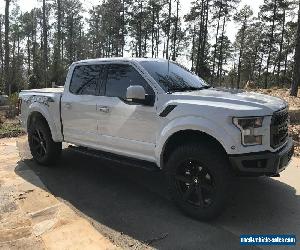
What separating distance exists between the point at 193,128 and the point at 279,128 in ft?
3.45

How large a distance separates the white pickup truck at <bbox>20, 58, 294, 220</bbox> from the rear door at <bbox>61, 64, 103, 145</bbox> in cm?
2

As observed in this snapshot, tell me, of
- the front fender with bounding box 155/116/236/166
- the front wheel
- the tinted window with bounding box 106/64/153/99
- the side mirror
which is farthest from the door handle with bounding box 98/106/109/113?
the front wheel

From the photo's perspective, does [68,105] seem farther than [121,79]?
Yes

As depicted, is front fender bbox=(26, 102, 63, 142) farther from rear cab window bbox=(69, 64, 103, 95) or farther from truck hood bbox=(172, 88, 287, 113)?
truck hood bbox=(172, 88, 287, 113)

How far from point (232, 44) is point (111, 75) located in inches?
2385

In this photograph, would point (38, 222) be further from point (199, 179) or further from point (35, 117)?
point (35, 117)

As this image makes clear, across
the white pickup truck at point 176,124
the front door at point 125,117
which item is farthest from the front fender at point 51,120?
the front door at point 125,117

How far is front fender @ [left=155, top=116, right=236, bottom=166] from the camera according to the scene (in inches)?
173

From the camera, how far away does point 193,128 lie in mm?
4648

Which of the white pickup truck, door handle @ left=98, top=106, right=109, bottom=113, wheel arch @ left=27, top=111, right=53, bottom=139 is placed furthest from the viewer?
wheel arch @ left=27, top=111, right=53, bottom=139

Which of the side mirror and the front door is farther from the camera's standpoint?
the front door

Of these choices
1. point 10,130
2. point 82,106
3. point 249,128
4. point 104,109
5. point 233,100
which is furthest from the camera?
point 10,130

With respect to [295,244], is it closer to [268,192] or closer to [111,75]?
[268,192]

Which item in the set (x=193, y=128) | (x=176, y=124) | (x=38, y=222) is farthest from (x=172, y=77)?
(x=38, y=222)
